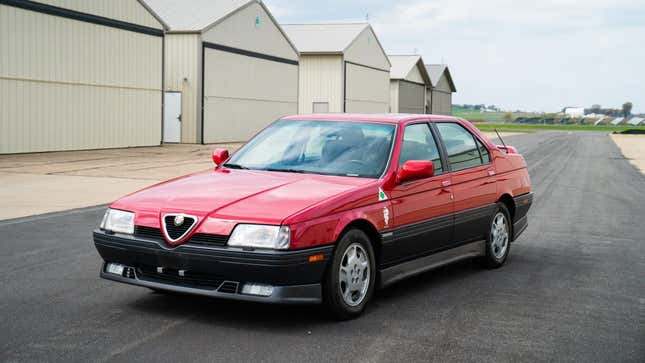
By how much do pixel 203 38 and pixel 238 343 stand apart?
30517mm

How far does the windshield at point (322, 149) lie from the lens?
255 inches

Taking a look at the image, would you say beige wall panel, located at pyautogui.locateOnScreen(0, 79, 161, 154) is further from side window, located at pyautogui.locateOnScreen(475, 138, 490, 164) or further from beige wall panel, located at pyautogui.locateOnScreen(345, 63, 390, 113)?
beige wall panel, located at pyautogui.locateOnScreen(345, 63, 390, 113)

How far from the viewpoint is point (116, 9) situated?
28.8m

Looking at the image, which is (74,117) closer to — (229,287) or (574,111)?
(229,287)

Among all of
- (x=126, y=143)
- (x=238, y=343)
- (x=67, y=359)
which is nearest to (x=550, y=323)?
(x=238, y=343)

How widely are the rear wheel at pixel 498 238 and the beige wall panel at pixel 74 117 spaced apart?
18.8 meters

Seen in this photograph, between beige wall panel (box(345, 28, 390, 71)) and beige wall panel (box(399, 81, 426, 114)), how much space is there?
1145 cm

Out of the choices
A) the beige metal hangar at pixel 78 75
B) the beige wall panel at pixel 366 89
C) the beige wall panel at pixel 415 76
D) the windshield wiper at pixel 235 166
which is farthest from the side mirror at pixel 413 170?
the beige wall panel at pixel 415 76

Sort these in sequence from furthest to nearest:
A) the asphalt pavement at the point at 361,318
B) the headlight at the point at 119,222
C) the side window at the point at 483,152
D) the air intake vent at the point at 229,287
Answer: the side window at the point at 483,152 < the headlight at the point at 119,222 < the air intake vent at the point at 229,287 < the asphalt pavement at the point at 361,318

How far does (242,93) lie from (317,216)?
33357mm

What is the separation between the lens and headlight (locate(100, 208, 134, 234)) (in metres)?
5.67

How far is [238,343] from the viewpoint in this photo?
5062 mm

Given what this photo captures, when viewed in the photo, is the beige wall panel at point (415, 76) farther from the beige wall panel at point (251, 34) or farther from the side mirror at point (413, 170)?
the side mirror at point (413, 170)

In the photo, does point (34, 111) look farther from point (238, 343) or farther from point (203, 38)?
point (238, 343)
